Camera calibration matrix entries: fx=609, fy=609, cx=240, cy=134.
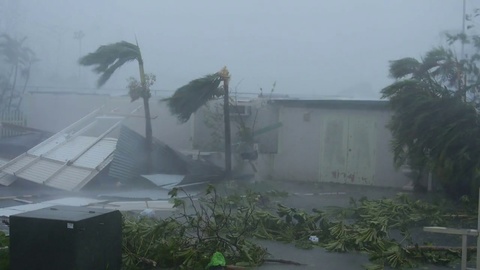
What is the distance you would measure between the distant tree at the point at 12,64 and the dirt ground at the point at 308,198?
481 inches

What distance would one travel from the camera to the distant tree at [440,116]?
1305 cm

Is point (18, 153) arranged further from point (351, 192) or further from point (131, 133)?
point (351, 192)

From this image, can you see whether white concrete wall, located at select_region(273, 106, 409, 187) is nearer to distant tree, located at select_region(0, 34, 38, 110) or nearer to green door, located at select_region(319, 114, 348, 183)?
green door, located at select_region(319, 114, 348, 183)

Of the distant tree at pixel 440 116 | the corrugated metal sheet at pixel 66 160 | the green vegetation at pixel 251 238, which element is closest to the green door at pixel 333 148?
the distant tree at pixel 440 116

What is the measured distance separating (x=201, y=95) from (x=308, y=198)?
408 cm

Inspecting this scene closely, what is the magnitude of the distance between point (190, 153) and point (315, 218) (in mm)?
9466

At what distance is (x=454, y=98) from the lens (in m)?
13.7

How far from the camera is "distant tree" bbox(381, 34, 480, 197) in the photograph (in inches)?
514

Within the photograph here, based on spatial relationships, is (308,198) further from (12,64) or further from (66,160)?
(12,64)

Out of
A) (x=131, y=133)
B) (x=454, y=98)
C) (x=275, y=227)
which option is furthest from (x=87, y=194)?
(x=454, y=98)

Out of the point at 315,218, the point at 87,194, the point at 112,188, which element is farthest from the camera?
the point at 112,188

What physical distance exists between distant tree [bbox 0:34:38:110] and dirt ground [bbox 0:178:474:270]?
1221 cm

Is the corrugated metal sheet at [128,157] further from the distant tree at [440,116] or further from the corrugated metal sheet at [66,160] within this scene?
the distant tree at [440,116]

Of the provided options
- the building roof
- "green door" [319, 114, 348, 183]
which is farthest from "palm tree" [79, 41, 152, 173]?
"green door" [319, 114, 348, 183]
